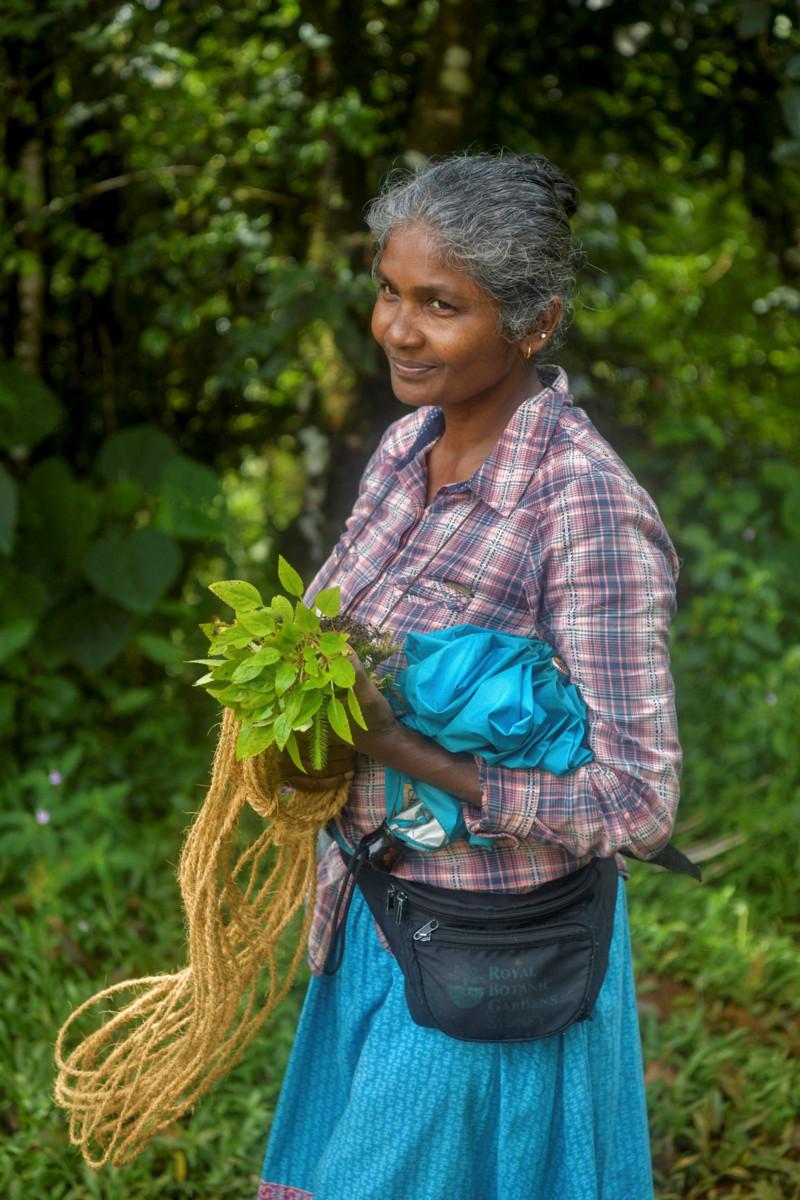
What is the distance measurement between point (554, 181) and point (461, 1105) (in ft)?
3.90

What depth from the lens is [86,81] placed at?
3.71 meters

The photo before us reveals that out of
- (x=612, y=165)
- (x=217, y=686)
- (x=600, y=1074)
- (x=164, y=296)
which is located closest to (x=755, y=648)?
(x=612, y=165)

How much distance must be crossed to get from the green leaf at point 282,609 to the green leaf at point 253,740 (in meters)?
0.13

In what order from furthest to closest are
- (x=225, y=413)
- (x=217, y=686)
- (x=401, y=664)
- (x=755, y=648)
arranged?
(x=225, y=413) → (x=755, y=648) → (x=401, y=664) → (x=217, y=686)

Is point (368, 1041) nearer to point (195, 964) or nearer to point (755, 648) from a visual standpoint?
point (195, 964)

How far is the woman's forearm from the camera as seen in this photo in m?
1.51

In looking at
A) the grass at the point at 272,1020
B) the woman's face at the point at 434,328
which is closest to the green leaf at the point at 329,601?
the woman's face at the point at 434,328

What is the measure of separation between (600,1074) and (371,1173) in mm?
331

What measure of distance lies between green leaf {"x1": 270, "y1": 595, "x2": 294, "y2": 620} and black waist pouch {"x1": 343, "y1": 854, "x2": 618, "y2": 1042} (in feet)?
1.46

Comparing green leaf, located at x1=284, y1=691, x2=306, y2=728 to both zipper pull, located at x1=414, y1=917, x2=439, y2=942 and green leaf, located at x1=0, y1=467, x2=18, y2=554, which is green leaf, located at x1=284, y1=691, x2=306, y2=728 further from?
green leaf, located at x1=0, y1=467, x2=18, y2=554

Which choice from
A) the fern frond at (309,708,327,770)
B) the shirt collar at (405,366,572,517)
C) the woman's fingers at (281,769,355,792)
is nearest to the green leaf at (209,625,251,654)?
the fern frond at (309,708,327,770)

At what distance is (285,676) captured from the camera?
1.40 metres

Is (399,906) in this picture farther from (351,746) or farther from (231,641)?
(231,641)

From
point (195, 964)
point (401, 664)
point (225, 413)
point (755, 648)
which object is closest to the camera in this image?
point (401, 664)
